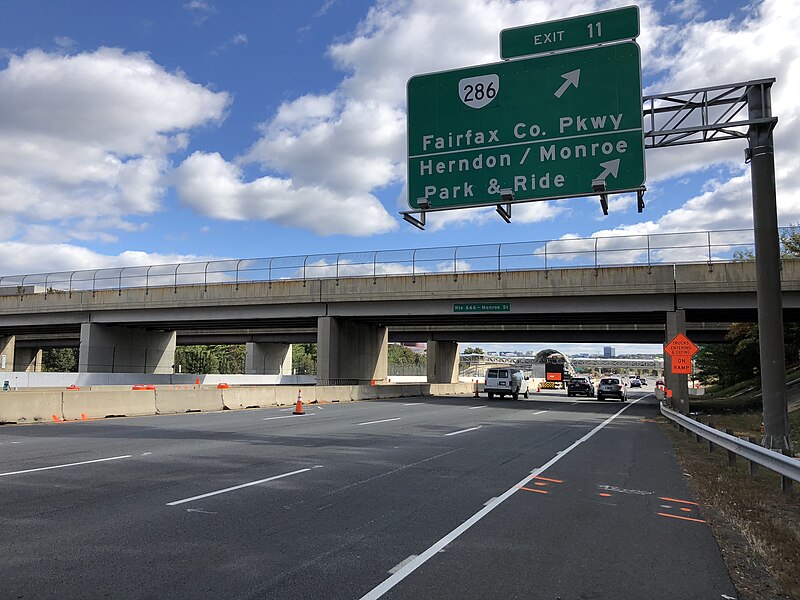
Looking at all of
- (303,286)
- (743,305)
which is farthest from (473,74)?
(303,286)

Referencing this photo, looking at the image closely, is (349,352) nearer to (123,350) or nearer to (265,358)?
(123,350)

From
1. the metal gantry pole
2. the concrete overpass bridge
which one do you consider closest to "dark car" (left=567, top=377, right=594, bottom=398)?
the concrete overpass bridge

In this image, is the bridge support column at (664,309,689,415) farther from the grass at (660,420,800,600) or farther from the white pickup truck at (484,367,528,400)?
the grass at (660,420,800,600)

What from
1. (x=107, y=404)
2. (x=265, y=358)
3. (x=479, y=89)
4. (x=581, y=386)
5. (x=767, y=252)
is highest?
(x=479, y=89)

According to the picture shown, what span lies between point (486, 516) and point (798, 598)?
337 cm

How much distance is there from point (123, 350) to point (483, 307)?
32.1 metres

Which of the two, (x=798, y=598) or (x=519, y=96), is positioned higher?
(x=519, y=96)

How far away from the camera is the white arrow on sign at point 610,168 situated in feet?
45.6

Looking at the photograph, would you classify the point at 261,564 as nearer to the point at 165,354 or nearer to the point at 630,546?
the point at 630,546

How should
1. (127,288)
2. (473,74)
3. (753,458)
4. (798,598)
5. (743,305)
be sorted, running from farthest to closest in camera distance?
(127,288)
(743,305)
(473,74)
(753,458)
(798,598)

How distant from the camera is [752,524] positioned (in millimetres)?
7457

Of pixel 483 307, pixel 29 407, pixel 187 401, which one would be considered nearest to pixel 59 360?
pixel 483 307

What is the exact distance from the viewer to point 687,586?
5.29 meters

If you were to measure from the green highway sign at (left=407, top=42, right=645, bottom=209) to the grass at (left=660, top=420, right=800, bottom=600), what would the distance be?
6257 mm
